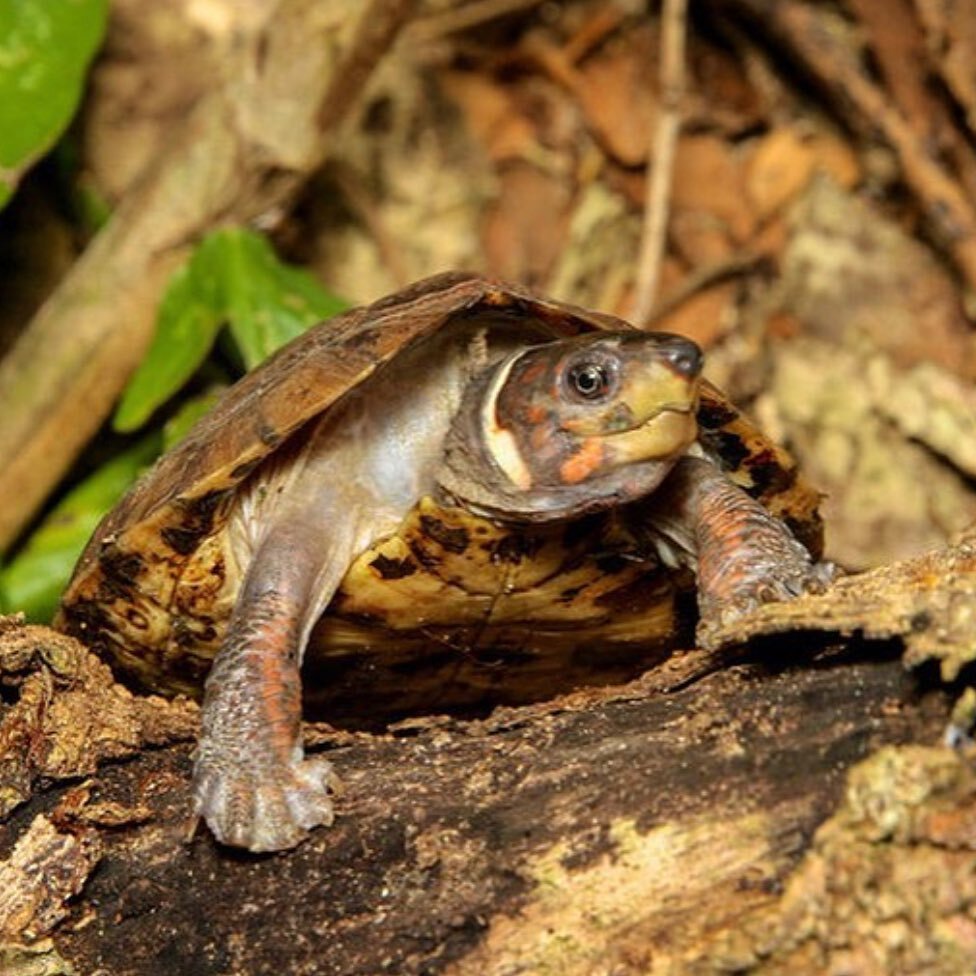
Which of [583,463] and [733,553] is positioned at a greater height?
[583,463]

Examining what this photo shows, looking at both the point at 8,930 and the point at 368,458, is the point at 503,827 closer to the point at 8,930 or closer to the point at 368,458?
the point at 8,930

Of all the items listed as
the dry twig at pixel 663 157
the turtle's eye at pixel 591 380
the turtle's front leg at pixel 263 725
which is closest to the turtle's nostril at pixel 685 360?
the turtle's eye at pixel 591 380

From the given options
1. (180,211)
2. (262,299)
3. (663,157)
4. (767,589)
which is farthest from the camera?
(663,157)

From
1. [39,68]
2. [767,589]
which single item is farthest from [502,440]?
[39,68]

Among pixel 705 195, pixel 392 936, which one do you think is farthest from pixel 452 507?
pixel 705 195

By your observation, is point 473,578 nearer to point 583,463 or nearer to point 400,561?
point 400,561

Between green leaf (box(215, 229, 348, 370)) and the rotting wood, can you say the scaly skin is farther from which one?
the rotting wood

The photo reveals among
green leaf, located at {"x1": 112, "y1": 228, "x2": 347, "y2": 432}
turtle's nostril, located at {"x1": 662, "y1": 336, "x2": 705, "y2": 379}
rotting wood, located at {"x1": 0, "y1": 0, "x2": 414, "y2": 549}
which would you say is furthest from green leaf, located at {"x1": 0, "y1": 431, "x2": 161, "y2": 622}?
turtle's nostril, located at {"x1": 662, "y1": 336, "x2": 705, "y2": 379}

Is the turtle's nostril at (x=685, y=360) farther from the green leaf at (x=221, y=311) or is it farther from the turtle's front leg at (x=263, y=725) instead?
the green leaf at (x=221, y=311)
